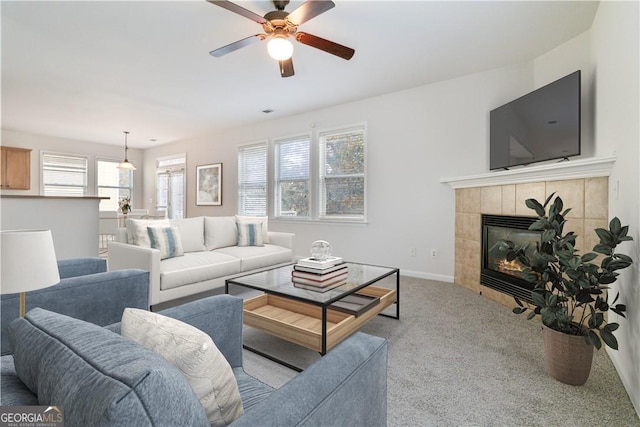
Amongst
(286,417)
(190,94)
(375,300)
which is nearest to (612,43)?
(375,300)

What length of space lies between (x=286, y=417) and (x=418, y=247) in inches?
151

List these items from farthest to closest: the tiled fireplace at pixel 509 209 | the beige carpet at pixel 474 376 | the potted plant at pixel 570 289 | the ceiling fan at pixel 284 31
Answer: the tiled fireplace at pixel 509 209 → the ceiling fan at pixel 284 31 → the potted plant at pixel 570 289 → the beige carpet at pixel 474 376

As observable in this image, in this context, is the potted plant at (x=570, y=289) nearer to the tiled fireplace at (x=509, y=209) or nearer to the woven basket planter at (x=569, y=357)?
the woven basket planter at (x=569, y=357)

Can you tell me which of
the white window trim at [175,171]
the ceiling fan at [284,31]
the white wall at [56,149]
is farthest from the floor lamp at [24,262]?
the white wall at [56,149]

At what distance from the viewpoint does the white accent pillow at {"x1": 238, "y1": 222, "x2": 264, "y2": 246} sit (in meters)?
4.01

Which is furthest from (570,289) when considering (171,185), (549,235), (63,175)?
(63,175)

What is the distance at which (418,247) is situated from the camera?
4195mm

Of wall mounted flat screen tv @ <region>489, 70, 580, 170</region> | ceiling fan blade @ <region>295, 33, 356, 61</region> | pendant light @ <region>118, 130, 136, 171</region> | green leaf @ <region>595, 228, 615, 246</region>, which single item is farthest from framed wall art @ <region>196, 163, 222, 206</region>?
green leaf @ <region>595, 228, 615, 246</region>

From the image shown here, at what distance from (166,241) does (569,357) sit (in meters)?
3.30

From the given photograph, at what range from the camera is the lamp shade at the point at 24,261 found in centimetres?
109

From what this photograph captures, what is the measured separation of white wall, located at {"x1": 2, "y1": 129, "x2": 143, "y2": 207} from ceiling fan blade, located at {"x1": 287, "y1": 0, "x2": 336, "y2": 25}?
7330 mm

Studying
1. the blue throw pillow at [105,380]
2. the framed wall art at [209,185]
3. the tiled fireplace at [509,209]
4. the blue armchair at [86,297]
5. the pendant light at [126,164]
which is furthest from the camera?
the framed wall art at [209,185]

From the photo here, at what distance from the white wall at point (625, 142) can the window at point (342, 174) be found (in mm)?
2820

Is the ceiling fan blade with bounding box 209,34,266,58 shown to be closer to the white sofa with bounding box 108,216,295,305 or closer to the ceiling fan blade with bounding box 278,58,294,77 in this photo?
the ceiling fan blade with bounding box 278,58,294,77
